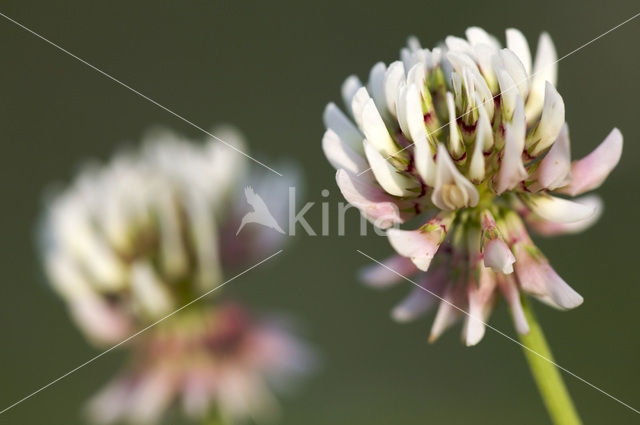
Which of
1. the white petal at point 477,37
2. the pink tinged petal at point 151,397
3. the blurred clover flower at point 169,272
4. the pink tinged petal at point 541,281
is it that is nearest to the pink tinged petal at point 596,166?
the pink tinged petal at point 541,281

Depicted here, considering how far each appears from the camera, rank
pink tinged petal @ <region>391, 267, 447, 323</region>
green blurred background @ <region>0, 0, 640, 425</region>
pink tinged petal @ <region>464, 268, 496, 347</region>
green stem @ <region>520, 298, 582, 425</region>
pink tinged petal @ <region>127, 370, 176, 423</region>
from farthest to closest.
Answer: green blurred background @ <region>0, 0, 640, 425</region>, pink tinged petal @ <region>127, 370, 176, 423</region>, pink tinged petal @ <region>391, 267, 447, 323</region>, pink tinged petal @ <region>464, 268, 496, 347</region>, green stem @ <region>520, 298, 582, 425</region>

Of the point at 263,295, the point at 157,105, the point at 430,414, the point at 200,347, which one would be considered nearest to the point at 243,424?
the point at 200,347

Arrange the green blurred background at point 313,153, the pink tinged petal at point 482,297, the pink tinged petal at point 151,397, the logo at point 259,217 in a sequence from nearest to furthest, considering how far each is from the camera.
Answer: the pink tinged petal at point 482,297, the pink tinged petal at point 151,397, the logo at point 259,217, the green blurred background at point 313,153

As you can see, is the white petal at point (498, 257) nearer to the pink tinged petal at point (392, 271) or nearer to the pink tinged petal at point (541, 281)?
the pink tinged petal at point (541, 281)

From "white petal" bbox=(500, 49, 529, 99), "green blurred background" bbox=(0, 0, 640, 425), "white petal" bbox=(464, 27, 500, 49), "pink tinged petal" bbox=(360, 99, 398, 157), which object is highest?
"white petal" bbox=(464, 27, 500, 49)

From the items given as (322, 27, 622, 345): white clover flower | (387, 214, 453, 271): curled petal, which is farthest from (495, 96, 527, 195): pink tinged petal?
(387, 214, 453, 271): curled petal

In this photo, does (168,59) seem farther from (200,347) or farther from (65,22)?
(200,347)

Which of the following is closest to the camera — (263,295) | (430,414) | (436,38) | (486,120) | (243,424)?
(486,120)

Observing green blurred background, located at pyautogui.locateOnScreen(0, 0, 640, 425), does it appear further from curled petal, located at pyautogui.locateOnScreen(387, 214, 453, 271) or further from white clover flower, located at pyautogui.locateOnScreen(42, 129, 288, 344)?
curled petal, located at pyautogui.locateOnScreen(387, 214, 453, 271)
